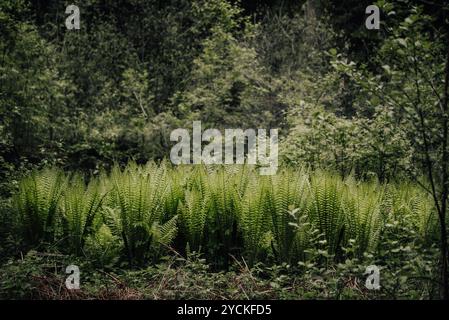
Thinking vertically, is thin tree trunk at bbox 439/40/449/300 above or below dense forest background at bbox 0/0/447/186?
below

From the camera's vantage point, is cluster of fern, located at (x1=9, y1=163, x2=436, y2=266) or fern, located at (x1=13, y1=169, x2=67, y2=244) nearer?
cluster of fern, located at (x1=9, y1=163, x2=436, y2=266)

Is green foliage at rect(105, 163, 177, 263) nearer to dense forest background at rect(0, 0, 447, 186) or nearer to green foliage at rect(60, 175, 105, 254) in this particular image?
green foliage at rect(60, 175, 105, 254)

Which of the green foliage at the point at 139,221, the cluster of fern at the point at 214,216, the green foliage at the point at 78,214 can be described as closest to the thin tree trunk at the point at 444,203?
the cluster of fern at the point at 214,216

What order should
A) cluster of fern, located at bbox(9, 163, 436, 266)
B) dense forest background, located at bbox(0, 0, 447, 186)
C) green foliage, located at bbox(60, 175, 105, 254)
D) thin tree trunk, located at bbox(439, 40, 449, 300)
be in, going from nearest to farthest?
thin tree trunk, located at bbox(439, 40, 449, 300)
cluster of fern, located at bbox(9, 163, 436, 266)
green foliage, located at bbox(60, 175, 105, 254)
dense forest background, located at bbox(0, 0, 447, 186)

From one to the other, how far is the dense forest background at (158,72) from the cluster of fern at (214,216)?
4699 millimetres

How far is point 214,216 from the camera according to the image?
402 cm

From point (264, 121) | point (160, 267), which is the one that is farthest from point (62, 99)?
point (160, 267)

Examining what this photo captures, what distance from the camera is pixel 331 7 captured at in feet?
37.8

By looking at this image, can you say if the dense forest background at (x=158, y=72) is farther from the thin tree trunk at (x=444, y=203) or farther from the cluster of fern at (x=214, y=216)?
the thin tree trunk at (x=444, y=203)

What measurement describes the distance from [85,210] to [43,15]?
29.5 ft

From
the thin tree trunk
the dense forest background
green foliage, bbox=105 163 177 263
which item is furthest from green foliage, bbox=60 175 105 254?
the dense forest background

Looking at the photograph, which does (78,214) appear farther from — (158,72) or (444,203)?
(158,72)

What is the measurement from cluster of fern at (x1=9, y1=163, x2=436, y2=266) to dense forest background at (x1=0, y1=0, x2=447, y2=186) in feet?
15.4

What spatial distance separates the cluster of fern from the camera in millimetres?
3801
